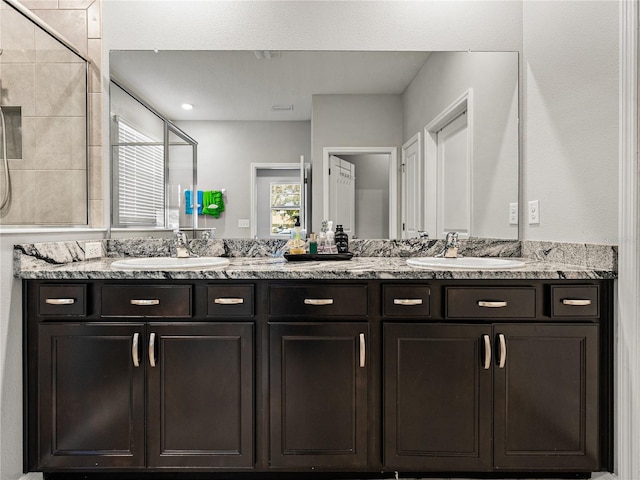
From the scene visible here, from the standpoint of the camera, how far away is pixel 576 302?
157 centimetres

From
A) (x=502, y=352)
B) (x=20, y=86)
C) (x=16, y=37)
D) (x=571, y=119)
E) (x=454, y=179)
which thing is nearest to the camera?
(x=502, y=352)

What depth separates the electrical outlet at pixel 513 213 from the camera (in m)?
2.17

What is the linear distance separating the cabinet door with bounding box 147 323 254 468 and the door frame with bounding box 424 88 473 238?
1.19 meters

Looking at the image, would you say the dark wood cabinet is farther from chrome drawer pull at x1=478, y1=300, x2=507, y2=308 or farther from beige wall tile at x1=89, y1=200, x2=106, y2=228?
beige wall tile at x1=89, y1=200, x2=106, y2=228

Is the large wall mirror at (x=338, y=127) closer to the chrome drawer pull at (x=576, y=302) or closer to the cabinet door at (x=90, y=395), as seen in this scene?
the chrome drawer pull at (x=576, y=302)

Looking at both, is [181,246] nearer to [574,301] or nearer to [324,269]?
[324,269]

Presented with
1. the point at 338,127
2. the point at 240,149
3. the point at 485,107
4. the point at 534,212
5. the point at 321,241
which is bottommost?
the point at 321,241

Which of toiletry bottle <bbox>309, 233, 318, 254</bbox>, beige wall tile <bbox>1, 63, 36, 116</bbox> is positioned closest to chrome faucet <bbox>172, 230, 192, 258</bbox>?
toiletry bottle <bbox>309, 233, 318, 254</bbox>

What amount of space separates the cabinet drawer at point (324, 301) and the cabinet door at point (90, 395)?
603 millimetres

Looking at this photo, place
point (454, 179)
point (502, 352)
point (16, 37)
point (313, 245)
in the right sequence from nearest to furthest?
1. point (502, 352)
2. point (16, 37)
3. point (313, 245)
4. point (454, 179)

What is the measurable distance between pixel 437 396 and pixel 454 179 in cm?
119

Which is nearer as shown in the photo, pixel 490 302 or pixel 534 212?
pixel 490 302

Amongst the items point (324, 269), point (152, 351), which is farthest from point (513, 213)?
point (152, 351)

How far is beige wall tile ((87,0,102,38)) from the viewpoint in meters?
2.18
